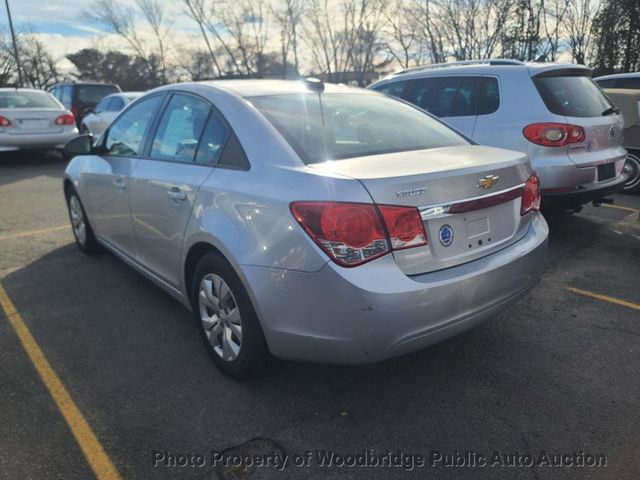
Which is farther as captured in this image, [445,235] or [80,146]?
[80,146]

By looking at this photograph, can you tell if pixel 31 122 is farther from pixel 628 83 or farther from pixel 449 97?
pixel 628 83

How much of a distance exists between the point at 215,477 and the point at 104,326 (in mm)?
1761

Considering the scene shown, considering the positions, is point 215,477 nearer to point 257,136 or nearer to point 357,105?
point 257,136

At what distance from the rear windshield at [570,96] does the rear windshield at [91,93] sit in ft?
45.5

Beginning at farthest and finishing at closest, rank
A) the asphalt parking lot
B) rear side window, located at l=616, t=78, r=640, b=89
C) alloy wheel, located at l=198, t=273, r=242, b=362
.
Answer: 1. rear side window, located at l=616, t=78, r=640, b=89
2. alloy wheel, located at l=198, t=273, r=242, b=362
3. the asphalt parking lot

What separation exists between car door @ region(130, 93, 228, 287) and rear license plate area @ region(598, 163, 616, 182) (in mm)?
3750

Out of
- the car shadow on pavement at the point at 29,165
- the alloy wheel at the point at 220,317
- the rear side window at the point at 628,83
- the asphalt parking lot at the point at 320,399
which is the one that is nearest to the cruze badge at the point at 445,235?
the asphalt parking lot at the point at 320,399

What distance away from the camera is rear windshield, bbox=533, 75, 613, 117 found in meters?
4.70

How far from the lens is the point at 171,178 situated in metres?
3.03

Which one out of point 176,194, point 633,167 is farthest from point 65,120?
point 633,167

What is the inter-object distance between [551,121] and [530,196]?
2.27m

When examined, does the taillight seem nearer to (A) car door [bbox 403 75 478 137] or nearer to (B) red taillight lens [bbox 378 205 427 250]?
(A) car door [bbox 403 75 478 137]

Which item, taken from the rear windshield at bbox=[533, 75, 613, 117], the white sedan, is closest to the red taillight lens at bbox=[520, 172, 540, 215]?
the rear windshield at bbox=[533, 75, 613, 117]

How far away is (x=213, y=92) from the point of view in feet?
9.68
